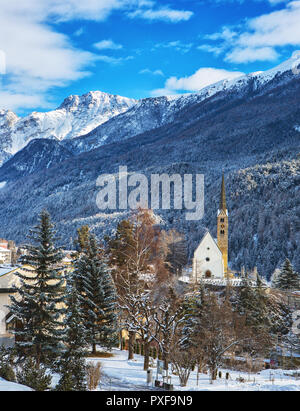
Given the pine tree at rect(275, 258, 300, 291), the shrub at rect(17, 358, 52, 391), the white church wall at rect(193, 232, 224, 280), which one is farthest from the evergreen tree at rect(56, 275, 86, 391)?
the white church wall at rect(193, 232, 224, 280)

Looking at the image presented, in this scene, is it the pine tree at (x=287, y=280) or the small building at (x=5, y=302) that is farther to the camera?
the pine tree at (x=287, y=280)

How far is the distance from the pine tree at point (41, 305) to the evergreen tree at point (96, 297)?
5270 mm

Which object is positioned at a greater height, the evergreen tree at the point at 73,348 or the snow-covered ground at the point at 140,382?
the evergreen tree at the point at 73,348

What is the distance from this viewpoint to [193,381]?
80.0 ft

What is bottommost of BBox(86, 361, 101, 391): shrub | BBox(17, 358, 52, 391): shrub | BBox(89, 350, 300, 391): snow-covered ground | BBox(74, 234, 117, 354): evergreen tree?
BBox(89, 350, 300, 391): snow-covered ground

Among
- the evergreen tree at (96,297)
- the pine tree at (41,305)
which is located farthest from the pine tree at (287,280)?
the pine tree at (41,305)

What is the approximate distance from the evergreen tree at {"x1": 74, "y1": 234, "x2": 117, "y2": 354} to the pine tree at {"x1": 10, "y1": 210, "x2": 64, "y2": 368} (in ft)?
17.3

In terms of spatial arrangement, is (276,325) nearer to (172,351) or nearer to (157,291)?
(157,291)

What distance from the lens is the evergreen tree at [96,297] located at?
2947 cm

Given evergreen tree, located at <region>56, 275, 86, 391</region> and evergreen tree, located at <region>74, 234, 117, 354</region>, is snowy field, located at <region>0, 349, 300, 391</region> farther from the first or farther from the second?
evergreen tree, located at <region>74, 234, 117, 354</region>

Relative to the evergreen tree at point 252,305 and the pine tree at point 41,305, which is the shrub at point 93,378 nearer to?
the pine tree at point 41,305

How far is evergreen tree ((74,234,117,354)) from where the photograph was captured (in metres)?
29.5

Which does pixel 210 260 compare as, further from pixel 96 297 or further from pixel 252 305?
pixel 96 297

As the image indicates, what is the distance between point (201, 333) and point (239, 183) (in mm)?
134330
